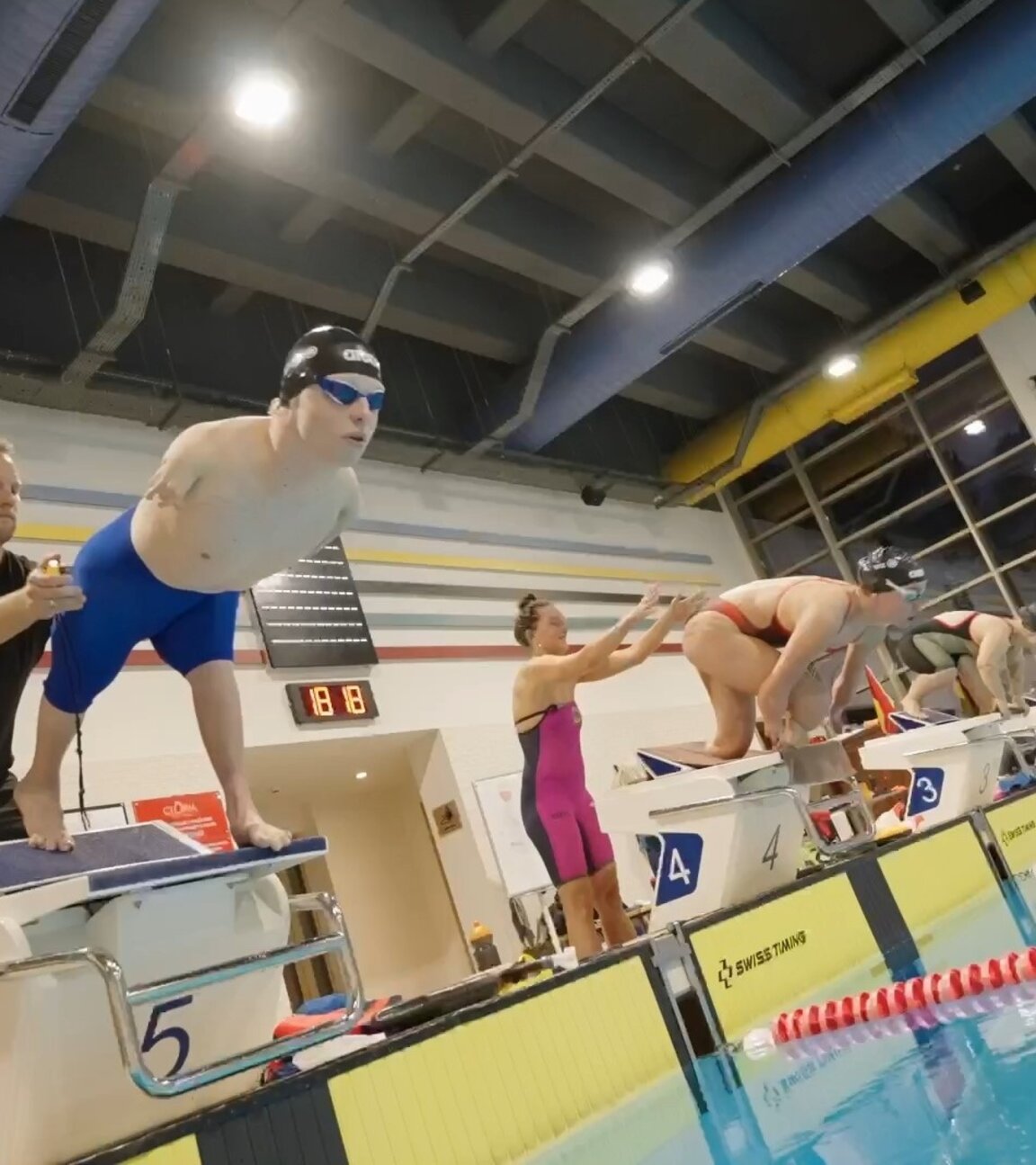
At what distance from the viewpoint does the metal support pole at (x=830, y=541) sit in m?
12.6

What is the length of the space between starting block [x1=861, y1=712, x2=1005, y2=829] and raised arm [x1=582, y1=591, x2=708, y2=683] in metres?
2.04

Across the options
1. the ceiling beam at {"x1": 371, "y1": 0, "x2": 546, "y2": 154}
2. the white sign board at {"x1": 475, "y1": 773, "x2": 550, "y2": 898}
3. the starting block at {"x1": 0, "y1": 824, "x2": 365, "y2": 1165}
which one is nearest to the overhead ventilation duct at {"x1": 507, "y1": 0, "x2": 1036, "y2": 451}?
the ceiling beam at {"x1": 371, "y1": 0, "x2": 546, "y2": 154}

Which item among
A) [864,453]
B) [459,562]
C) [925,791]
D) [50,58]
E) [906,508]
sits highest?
[864,453]

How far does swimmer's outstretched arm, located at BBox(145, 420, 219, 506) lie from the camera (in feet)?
7.38

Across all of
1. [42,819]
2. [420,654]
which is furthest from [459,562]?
[42,819]

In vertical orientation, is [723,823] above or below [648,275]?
below

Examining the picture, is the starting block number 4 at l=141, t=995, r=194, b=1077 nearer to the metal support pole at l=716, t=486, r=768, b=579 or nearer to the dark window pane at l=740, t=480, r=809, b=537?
the metal support pole at l=716, t=486, r=768, b=579

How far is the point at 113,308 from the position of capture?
233 inches

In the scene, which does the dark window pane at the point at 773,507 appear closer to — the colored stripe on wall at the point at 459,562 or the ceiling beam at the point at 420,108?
the colored stripe on wall at the point at 459,562

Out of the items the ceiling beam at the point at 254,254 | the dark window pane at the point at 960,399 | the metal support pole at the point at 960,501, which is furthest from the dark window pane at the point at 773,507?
the ceiling beam at the point at 254,254

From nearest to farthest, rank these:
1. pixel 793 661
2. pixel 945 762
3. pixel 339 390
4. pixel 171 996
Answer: pixel 171 996, pixel 339 390, pixel 793 661, pixel 945 762

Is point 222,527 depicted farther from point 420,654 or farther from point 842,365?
point 842,365

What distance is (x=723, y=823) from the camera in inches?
134

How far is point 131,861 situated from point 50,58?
11.9ft
